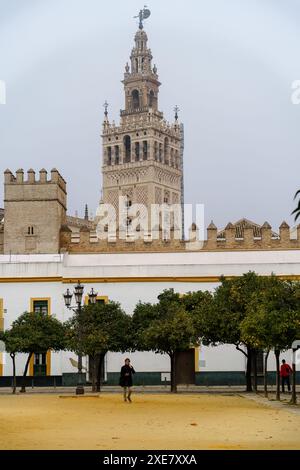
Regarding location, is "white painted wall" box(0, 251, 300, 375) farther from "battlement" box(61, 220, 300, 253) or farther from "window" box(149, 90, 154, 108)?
"window" box(149, 90, 154, 108)

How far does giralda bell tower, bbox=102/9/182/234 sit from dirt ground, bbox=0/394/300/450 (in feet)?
270

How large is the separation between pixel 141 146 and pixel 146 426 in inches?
3665

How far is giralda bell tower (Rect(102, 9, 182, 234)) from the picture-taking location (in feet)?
356

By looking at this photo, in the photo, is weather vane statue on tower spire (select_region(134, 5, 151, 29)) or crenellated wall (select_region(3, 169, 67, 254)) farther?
weather vane statue on tower spire (select_region(134, 5, 151, 29))

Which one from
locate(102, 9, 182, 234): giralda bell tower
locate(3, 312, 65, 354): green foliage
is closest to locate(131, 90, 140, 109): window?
locate(102, 9, 182, 234): giralda bell tower

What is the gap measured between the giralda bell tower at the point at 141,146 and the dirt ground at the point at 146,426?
270ft

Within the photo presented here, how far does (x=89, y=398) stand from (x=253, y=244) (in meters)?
17.5

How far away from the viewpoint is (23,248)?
148 ft

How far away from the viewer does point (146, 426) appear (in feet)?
58.1

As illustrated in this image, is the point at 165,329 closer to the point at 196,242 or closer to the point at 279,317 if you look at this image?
the point at 279,317

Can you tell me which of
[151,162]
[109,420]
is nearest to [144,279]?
[109,420]

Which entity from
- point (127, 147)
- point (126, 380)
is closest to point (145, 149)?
point (127, 147)

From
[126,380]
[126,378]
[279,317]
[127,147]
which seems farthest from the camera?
[127,147]
